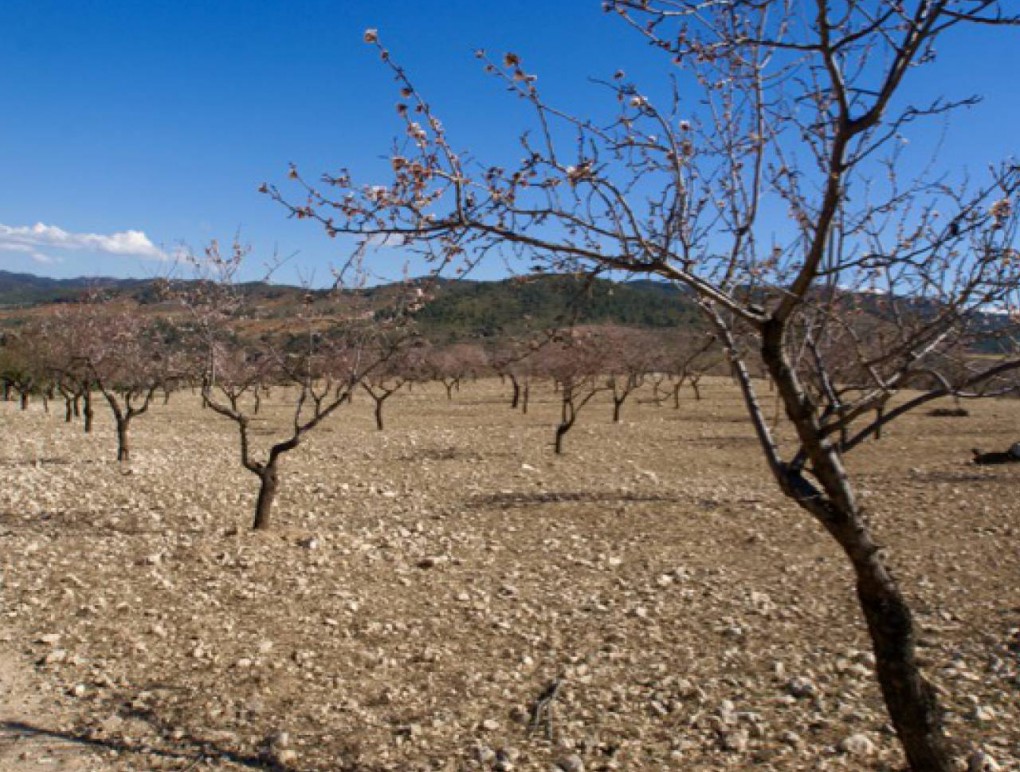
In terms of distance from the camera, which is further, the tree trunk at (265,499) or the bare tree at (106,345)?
the bare tree at (106,345)

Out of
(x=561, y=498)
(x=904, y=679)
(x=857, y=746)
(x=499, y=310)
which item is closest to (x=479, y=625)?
(x=857, y=746)

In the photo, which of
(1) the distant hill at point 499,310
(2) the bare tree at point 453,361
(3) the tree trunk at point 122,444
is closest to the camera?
(3) the tree trunk at point 122,444

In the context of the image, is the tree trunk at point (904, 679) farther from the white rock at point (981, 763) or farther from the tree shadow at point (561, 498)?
the tree shadow at point (561, 498)

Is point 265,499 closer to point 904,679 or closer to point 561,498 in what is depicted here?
point 561,498

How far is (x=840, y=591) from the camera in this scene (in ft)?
27.2

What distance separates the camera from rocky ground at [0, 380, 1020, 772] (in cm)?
517

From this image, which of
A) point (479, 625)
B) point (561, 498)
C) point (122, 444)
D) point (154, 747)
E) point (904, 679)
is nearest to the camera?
point (904, 679)

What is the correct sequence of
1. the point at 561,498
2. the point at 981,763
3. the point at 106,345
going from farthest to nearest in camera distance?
the point at 106,345 → the point at 561,498 → the point at 981,763

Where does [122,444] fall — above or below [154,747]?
below

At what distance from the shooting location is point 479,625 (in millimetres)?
7477

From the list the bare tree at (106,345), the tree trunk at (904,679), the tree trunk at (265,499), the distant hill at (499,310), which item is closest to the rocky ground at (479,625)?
the tree trunk at (265,499)

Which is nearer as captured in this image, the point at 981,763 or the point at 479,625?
the point at 981,763

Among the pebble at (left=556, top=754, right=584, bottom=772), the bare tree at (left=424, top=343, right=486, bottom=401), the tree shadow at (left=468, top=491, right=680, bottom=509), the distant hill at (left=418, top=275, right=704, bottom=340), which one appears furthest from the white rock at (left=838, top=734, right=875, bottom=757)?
the distant hill at (left=418, top=275, right=704, bottom=340)

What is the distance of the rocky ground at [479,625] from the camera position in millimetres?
5172
